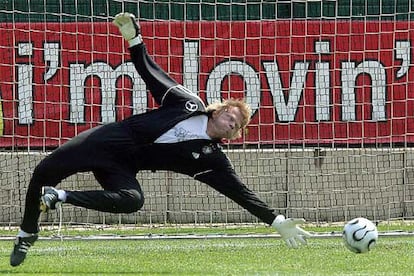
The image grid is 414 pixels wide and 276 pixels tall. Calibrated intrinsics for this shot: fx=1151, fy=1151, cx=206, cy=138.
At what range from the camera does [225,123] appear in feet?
31.1

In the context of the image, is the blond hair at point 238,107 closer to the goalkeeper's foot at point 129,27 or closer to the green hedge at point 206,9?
the goalkeeper's foot at point 129,27

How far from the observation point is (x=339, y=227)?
45.9 feet

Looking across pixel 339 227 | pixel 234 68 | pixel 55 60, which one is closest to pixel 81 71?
pixel 55 60

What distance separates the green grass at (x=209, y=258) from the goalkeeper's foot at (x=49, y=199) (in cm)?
82

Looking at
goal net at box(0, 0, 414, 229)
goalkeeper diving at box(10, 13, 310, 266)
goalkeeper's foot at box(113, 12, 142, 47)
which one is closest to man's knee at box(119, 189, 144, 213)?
goalkeeper diving at box(10, 13, 310, 266)

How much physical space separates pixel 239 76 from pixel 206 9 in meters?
1.20

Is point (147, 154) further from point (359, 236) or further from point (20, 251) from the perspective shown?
point (359, 236)

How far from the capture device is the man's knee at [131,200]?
923cm

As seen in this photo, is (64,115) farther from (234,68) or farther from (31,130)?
(234,68)

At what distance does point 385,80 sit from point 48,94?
4.29 metres

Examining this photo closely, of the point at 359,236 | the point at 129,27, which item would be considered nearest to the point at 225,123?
the point at 129,27

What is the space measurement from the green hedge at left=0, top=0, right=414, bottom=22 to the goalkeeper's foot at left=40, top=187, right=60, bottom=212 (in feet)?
18.8

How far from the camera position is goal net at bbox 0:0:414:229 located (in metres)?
14.4

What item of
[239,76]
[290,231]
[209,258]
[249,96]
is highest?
[239,76]
